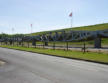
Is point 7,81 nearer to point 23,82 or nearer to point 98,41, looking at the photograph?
point 23,82

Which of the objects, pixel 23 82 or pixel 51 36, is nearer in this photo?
pixel 23 82

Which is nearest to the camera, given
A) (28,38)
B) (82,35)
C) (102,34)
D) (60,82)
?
(60,82)

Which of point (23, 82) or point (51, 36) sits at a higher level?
point (51, 36)

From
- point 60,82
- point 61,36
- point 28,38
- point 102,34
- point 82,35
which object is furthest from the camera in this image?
point 28,38

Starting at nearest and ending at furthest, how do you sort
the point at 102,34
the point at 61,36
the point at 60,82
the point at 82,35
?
1. the point at 60,82
2. the point at 102,34
3. the point at 82,35
4. the point at 61,36

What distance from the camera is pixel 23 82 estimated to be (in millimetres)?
4633

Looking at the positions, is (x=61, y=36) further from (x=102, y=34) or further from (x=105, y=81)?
(x=105, y=81)

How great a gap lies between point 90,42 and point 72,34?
7828mm

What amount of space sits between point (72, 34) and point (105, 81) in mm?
30132

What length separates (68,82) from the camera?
15.3 ft

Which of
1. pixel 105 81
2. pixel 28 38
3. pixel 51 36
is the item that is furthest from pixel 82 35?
pixel 105 81

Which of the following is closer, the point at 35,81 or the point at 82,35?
the point at 35,81

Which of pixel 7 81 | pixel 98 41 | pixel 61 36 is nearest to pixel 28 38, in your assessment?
pixel 61 36

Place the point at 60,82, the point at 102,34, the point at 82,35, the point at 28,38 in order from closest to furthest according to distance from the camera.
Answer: the point at 60,82, the point at 102,34, the point at 82,35, the point at 28,38
